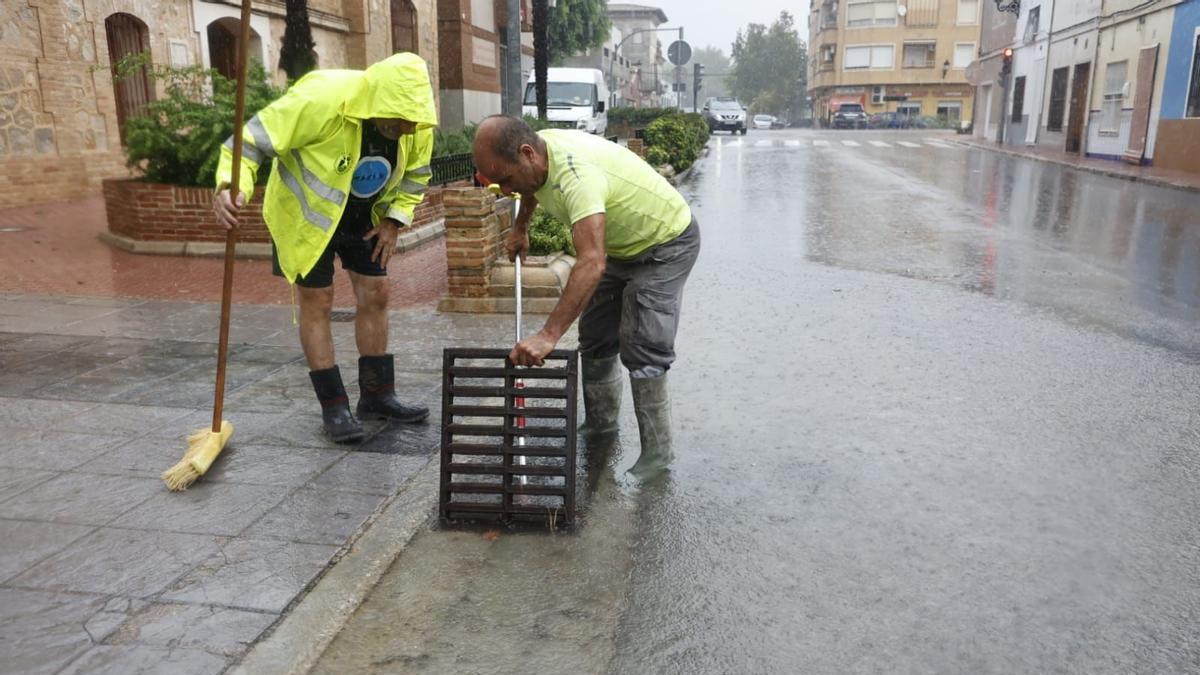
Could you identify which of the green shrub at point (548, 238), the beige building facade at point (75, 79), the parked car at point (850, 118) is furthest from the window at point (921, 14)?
the green shrub at point (548, 238)

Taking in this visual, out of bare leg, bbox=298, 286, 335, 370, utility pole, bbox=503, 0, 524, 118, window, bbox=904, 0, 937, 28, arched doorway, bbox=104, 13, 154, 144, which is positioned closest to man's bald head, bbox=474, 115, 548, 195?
bare leg, bbox=298, 286, 335, 370

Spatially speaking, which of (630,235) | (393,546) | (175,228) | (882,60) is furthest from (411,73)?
(882,60)

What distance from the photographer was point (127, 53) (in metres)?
13.5

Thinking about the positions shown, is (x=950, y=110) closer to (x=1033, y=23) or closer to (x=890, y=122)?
(x=890, y=122)

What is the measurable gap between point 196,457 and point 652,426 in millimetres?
1813

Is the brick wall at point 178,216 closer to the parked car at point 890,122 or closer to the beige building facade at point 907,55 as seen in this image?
the parked car at point 890,122

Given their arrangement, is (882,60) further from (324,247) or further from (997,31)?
(324,247)

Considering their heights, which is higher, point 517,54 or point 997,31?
point 997,31

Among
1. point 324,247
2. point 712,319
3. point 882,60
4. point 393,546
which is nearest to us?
point 393,546

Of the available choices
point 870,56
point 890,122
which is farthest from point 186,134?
point 870,56

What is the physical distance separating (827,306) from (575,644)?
488cm

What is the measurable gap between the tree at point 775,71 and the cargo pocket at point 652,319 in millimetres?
89643

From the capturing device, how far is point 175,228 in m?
8.93

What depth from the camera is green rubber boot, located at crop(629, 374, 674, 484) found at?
12.6ft
